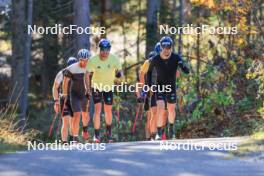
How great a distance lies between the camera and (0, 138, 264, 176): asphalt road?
9992 mm

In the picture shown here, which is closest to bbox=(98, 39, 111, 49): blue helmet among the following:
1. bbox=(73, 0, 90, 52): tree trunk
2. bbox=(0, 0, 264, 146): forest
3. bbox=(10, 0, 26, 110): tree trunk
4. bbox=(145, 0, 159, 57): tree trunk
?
bbox=(0, 0, 264, 146): forest

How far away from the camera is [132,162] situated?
10.7 meters

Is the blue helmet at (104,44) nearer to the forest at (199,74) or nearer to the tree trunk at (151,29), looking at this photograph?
the forest at (199,74)

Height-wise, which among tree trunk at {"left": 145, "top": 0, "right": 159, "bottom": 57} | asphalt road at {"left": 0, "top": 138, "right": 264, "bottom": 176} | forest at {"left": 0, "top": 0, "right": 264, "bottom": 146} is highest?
tree trunk at {"left": 145, "top": 0, "right": 159, "bottom": 57}

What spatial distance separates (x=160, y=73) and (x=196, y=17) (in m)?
18.3

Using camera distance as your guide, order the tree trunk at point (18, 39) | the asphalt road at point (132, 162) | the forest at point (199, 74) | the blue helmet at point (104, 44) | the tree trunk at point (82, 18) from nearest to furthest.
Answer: the asphalt road at point (132, 162)
the blue helmet at point (104, 44)
the forest at point (199, 74)
the tree trunk at point (82, 18)
the tree trunk at point (18, 39)

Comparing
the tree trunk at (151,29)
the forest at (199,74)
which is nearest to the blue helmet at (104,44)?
the forest at (199,74)

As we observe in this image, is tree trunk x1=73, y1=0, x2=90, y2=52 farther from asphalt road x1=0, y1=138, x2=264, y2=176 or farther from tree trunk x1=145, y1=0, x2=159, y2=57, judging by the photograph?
asphalt road x1=0, y1=138, x2=264, y2=176

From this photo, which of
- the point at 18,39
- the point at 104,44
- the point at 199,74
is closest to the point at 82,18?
the point at 18,39

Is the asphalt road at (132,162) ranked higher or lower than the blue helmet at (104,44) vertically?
lower

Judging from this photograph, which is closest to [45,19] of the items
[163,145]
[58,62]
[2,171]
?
[58,62]

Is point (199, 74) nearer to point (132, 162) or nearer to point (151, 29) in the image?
point (151, 29)

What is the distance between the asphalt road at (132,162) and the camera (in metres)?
9.99

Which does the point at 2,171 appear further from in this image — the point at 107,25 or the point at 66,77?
the point at 107,25
